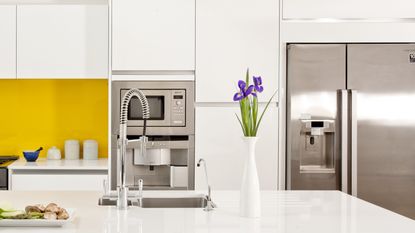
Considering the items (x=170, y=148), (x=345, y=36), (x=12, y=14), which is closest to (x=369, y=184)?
(x=345, y=36)

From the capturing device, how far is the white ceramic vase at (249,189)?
78.2 inches

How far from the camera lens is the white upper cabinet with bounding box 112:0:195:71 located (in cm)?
372

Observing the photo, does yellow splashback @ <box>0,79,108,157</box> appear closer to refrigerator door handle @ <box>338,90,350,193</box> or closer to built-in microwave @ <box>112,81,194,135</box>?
built-in microwave @ <box>112,81,194,135</box>

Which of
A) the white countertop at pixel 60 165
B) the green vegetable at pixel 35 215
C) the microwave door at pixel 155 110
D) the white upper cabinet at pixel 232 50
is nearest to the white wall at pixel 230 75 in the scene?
the white upper cabinet at pixel 232 50

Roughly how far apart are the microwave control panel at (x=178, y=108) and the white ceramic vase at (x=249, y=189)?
5.75 ft

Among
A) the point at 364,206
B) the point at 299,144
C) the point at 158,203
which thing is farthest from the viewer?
the point at 299,144

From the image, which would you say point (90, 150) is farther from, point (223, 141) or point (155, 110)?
point (223, 141)

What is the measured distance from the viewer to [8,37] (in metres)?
3.88

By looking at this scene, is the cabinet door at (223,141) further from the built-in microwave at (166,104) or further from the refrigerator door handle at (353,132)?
the refrigerator door handle at (353,132)

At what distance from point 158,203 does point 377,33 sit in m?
2.12

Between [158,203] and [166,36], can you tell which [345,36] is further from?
[158,203]

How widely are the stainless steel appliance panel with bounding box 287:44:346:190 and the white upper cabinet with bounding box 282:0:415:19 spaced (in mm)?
226

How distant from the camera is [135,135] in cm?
374

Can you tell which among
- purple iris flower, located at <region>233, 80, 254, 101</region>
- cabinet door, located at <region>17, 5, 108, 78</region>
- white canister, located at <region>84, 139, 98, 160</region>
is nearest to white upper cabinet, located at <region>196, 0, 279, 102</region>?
cabinet door, located at <region>17, 5, 108, 78</region>
